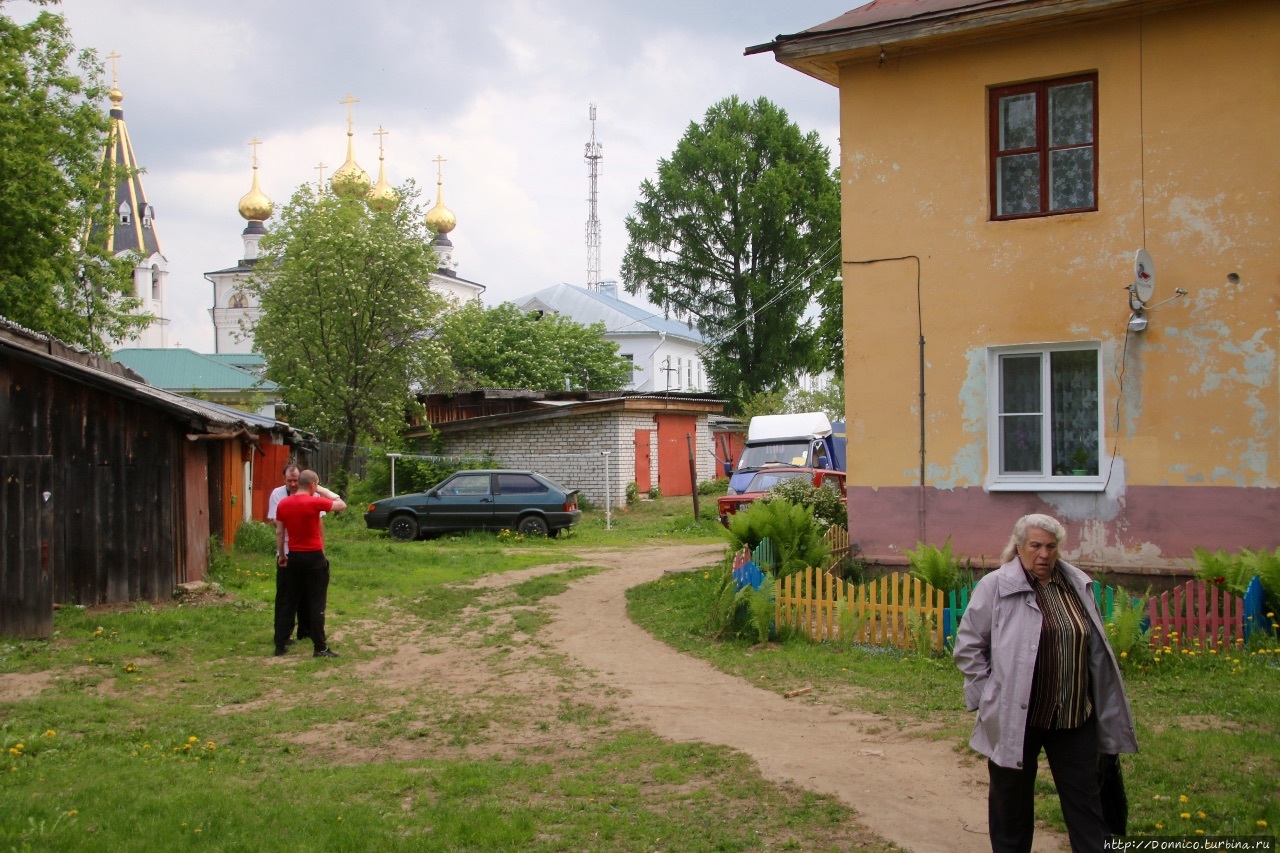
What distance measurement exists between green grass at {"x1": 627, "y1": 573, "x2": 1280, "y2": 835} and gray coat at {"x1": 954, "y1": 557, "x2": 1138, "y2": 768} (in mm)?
1097

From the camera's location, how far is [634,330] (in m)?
74.4

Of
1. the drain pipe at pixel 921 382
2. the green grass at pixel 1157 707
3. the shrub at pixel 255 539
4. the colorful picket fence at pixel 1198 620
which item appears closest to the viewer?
the green grass at pixel 1157 707

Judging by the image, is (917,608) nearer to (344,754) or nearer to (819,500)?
(819,500)

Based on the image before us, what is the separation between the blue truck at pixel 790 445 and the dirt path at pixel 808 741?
11370 mm

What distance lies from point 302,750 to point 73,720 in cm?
193

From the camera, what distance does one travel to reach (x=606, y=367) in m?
52.1

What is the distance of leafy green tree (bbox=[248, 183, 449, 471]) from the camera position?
31047mm

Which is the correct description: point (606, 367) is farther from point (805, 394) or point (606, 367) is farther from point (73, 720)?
point (73, 720)

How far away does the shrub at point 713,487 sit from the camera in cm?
3309

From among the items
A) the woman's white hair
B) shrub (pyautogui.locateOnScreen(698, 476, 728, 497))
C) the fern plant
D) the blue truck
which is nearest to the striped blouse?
the woman's white hair

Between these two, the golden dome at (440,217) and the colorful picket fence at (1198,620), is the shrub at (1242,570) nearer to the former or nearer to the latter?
the colorful picket fence at (1198,620)

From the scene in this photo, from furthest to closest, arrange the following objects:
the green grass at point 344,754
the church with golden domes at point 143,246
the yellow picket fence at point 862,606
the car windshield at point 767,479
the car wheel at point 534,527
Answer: the church with golden domes at point 143,246, the car wheel at point 534,527, the car windshield at point 767,479, the yellow picket fence at point 862,606, the green grass at point 344,754

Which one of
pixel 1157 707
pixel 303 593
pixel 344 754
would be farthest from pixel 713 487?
pixel 344 754

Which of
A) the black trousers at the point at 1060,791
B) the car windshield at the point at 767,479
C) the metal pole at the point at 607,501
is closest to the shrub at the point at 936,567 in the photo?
the black trousers at the point at 1060,791
